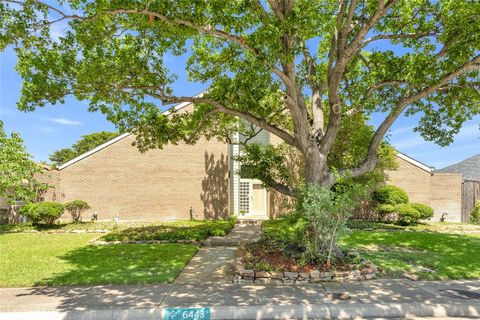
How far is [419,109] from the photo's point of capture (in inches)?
436

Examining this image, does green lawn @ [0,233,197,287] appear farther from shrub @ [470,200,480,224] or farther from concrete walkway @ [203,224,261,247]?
shrub @ [470,200,480,224]

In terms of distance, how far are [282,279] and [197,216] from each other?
11688 mm

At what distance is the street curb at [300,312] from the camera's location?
198 inches

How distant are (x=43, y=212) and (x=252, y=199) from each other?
10.6 metres

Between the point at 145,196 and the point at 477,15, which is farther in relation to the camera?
the point at 145,196

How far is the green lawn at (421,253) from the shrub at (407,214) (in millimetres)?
3059

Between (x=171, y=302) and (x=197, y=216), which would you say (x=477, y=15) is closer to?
(x=171, y=302)

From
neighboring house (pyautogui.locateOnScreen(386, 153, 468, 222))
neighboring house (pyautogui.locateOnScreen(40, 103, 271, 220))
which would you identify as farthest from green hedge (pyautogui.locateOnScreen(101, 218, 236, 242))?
neighboring house (pyautogui.locateOnScreen(386, 153, 468, 222))

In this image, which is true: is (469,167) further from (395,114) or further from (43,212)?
(43,212)

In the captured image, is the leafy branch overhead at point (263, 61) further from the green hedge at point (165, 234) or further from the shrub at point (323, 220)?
the green hedge at point (165, 234)

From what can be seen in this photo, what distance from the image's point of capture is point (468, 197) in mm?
18344

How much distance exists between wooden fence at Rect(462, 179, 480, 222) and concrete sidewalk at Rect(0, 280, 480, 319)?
14.2 metres

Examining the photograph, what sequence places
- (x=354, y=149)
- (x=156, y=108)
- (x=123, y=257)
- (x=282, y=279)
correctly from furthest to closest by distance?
(x=354, y=149)
(x=156, y=108)
(x=123, y=257)
(x=282, y=279)

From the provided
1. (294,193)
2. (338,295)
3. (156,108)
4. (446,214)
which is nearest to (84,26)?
(156,108)
